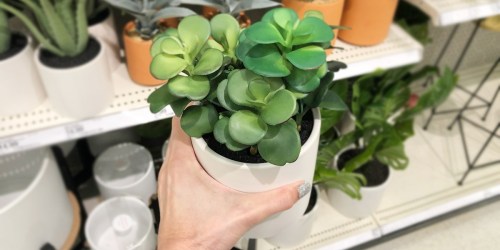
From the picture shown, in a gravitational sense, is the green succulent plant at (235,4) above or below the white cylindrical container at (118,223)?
above

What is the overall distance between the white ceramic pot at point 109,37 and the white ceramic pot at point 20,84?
4.7 inches

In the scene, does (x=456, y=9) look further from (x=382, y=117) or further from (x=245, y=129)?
(x=245, y=129)

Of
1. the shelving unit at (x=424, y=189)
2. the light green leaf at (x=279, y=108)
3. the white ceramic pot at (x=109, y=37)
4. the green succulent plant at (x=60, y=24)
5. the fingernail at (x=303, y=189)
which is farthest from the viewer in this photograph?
the shelving unit at (x=424, y=189)

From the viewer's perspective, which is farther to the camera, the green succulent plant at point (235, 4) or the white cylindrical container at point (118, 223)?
the white cylindrical container at point (118, 223)

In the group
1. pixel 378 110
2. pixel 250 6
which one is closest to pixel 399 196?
pixel 378 110

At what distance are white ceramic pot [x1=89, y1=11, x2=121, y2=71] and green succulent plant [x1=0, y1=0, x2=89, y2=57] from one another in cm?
7

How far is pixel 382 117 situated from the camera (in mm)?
949

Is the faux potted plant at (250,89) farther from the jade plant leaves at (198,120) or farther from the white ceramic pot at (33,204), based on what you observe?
the white ceramic pot at (33,204)

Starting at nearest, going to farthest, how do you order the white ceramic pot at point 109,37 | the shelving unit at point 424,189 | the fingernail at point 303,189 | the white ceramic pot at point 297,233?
the fingernail at point 303,189, the white ceramic pot at point 109,37, the white ceramic pot at point 297,233, the shelving unit at point 424,189

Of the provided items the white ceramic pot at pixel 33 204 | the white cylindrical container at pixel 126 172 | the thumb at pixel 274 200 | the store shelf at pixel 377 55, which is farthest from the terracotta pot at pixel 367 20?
the white ceramic pot at pixel 33 204

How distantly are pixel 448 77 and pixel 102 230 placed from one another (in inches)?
33.7

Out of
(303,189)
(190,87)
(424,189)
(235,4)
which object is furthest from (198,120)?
(424,189)

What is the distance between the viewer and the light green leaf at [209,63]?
395mm

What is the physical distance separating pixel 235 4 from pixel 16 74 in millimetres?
371
